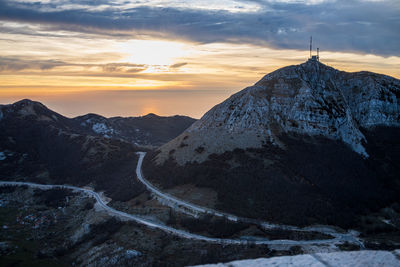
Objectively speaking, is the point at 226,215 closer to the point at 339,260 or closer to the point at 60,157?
the point at 339,260

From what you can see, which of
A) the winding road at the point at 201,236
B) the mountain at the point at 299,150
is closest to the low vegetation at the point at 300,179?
the mountain at the point at 299,150

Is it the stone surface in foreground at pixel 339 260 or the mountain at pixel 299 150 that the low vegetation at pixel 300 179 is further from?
the stone surface in foreground at pixel 339 260

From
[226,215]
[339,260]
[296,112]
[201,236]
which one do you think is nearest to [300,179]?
[226,215]

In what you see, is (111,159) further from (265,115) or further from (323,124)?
(323,124)

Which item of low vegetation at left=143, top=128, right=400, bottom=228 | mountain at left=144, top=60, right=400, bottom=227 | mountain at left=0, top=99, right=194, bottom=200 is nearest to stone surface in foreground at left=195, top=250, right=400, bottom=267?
low vegetation at left=143, top=128, right=400, bottom=228

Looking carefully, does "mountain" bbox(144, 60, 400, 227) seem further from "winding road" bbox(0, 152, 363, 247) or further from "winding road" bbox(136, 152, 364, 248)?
"winding road" bbox(0, 152, 363, 247)

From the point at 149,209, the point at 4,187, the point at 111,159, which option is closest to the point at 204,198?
the point at 149,209
